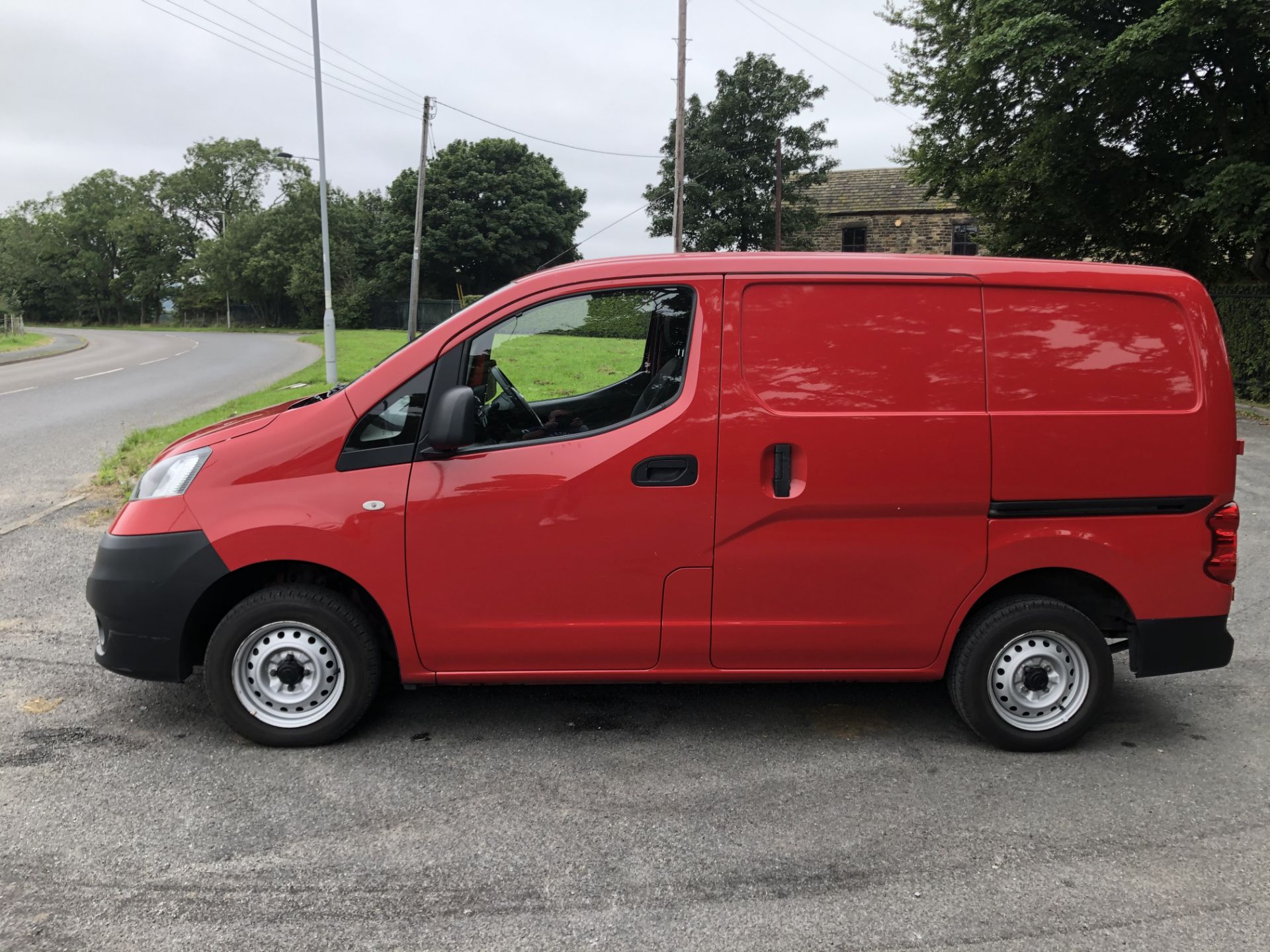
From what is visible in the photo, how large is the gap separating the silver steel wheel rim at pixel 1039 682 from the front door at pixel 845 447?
0.41 meters

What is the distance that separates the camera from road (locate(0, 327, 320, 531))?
9281 mm

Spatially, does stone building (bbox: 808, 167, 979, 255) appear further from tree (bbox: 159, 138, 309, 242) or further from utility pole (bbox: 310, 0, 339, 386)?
tree (bbox: 159, 138, 309, 242)

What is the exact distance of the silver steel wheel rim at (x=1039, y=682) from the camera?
370cm

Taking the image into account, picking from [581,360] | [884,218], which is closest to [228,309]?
[884,218]

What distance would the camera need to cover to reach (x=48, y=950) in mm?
2453

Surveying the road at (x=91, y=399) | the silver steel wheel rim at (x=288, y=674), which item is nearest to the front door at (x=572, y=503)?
the silver steel wheel rim at (x=288, y=674)

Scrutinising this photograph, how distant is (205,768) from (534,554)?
5.03ft

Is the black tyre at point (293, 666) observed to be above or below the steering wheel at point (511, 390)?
below

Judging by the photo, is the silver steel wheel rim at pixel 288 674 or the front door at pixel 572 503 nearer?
the front door at pixel 572 503

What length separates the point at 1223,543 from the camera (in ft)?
12.0

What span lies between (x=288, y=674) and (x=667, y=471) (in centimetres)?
174

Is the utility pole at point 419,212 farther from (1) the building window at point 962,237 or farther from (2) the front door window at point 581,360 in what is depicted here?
(2) the front door window at point 581,360

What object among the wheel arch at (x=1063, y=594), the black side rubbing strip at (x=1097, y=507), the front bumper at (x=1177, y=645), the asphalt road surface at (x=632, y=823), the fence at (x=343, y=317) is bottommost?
the asphalt road surface at (x=632, y=823)

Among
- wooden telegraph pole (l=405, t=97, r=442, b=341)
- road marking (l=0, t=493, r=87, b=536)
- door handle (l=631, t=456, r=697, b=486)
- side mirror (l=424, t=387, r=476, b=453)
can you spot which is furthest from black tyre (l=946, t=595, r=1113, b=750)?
wooden telegraph pole (l=405, t=97, r=442, b=341)
